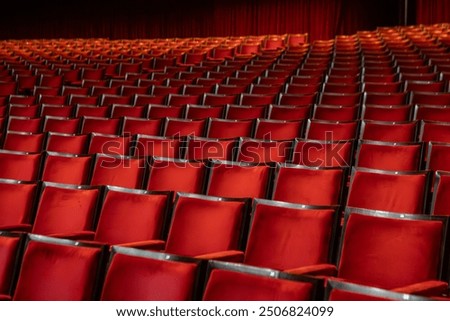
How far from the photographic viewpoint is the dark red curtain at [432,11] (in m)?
2.89

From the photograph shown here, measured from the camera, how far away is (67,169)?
2.64 ft

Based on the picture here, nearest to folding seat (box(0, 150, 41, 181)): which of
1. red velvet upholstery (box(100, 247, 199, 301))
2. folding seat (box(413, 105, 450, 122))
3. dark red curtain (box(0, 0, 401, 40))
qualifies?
red velvet upholstery (box(100, 247, 199, 301))

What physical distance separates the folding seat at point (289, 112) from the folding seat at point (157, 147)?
25 centimetres

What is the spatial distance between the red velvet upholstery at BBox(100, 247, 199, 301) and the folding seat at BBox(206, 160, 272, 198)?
0.88ft

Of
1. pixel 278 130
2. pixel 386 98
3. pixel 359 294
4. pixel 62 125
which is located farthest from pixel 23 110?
pixel 359 294

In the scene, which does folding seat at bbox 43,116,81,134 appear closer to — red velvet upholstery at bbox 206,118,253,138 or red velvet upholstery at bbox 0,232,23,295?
red velvet upholstery at bbox 206,118,253,138

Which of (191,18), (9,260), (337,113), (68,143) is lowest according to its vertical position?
(9,260)

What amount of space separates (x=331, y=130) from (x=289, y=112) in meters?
0.18

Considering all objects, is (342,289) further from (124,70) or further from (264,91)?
(124,70)

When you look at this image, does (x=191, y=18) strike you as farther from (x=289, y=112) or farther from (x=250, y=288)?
(x=250, y=288)

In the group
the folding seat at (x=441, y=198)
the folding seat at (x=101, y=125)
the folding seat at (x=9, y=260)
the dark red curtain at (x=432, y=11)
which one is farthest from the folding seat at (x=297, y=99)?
the dark red curtain at (x=432, y=11)

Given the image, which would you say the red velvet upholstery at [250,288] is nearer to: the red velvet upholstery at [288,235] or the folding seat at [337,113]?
the red velvet upholstery at [288,235]

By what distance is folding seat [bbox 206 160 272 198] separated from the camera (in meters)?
0.68
